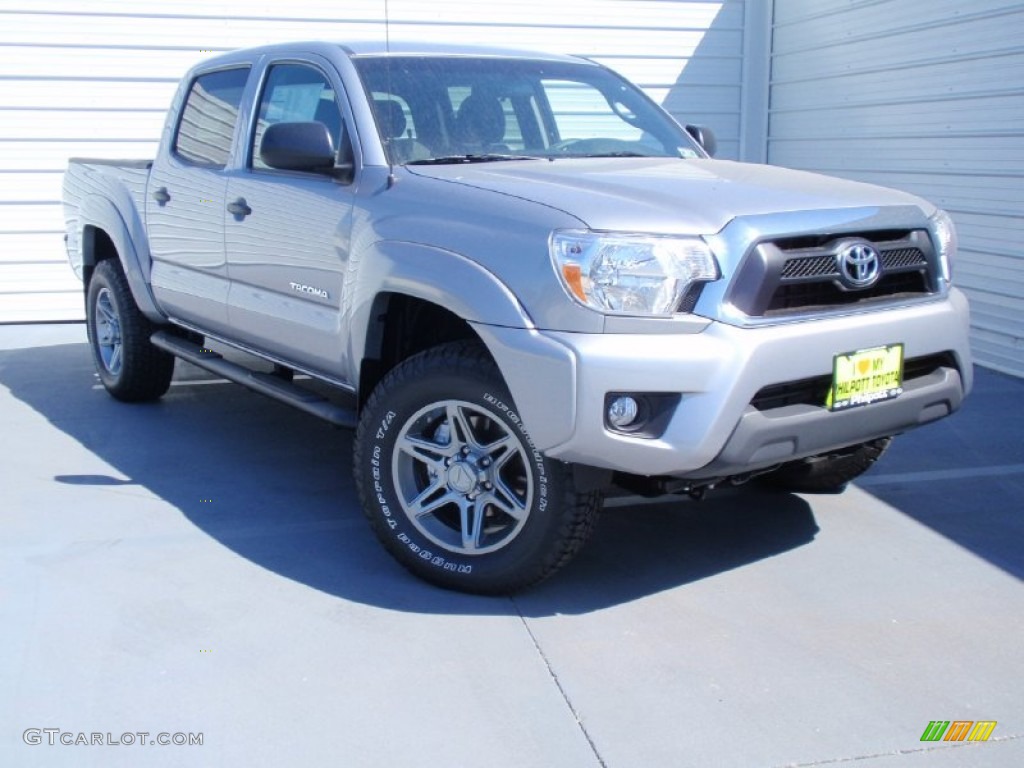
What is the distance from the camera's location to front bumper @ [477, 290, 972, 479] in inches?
130

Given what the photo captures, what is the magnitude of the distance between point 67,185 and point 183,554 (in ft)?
11.6

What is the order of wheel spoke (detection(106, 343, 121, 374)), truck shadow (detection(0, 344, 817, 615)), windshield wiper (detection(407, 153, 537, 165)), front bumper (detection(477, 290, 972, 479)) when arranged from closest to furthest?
front bumper (detection(477, 290, 972, 479)) < truck shadow (detection(0, 344, 817, 615)) < windshield wiper (detection(407, 153, 537, 165)) < wheel spoke (detection(106, 343, 121, 374))

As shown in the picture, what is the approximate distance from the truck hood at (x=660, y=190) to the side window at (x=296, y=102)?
627 millimetres

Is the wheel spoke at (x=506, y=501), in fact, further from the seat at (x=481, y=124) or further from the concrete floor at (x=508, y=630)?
the seat at (x=481, y=124)

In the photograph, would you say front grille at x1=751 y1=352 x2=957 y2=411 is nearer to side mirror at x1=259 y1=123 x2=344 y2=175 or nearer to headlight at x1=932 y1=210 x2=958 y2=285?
headlight at x1=932 y1=210 x2=958 y2=285

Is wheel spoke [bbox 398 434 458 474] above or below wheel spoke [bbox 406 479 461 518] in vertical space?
above

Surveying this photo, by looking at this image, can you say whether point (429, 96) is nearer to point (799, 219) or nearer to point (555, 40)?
point (799, 219)

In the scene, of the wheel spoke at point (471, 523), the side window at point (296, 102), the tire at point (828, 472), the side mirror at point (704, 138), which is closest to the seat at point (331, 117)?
the side window at point (296, 102)

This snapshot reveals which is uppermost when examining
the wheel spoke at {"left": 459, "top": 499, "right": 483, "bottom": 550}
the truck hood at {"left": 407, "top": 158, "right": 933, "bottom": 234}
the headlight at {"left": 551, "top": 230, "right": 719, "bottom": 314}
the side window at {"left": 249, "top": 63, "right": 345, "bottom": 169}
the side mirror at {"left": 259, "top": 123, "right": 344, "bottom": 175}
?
the side window at {"left": 249, "top": 63, "right": 345, "bottom": 169}

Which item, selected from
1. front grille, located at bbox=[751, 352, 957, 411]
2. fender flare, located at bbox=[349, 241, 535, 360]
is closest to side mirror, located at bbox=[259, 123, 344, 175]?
fender flare, located at bbox=[349, 241, 535, 360]

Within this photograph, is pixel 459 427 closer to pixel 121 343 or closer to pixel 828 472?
pixel 828 472

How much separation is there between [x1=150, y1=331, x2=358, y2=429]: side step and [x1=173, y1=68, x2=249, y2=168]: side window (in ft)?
3.02

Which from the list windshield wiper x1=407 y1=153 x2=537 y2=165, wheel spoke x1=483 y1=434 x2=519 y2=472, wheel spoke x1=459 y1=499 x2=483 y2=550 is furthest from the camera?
windshield wiper x1=407 y1=153 x2=537 y2=165

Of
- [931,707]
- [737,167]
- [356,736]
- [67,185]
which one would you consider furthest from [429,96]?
[67,185]
